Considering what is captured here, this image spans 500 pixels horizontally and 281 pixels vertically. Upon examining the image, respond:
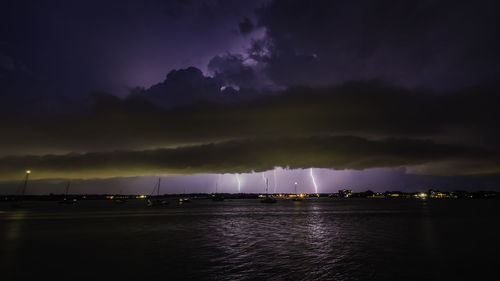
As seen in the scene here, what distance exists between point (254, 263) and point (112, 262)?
11519 mm

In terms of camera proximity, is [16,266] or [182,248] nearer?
[16,266]

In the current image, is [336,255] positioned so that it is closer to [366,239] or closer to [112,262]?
[366,239]

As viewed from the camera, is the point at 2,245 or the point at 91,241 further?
the point at 91,241

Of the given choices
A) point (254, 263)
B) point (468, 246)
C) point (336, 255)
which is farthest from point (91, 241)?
point (468, 246)

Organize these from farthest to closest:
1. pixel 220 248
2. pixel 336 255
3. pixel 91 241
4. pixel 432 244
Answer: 1. pixel 91 241
2. pixel 432 244
3. pixel 220 248
4. pixel 336 255

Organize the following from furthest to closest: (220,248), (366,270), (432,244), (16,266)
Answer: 1. (432,244)
2. (220,248)
3. (16,266)
4. (366,270)

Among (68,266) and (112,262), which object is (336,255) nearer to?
(112,262)

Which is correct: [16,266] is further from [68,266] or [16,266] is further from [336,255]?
[336,255]

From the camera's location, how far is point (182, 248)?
111 ft

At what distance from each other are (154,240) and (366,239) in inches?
1003

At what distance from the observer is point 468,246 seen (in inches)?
1373

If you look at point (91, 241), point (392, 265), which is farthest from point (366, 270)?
point (91, 241)

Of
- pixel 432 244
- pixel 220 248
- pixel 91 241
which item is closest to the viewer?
pixel 220 248

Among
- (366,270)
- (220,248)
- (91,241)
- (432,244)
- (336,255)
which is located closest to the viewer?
(366,270)
